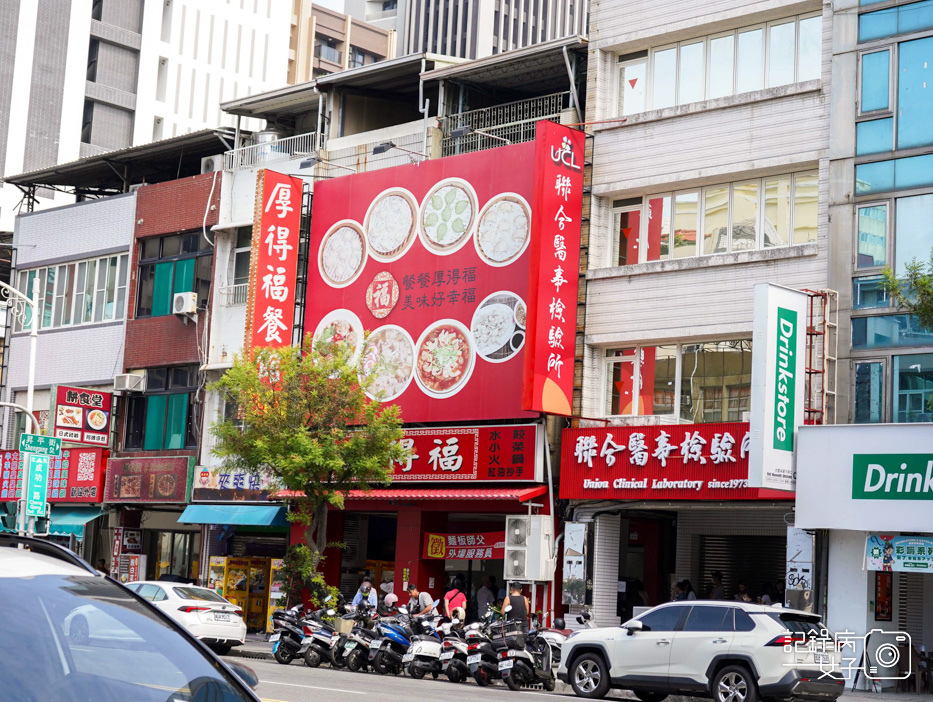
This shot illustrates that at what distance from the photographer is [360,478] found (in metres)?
27.9

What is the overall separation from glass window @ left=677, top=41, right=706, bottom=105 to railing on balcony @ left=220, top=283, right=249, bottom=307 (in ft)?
42.5

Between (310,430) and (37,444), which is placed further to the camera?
(37,444)

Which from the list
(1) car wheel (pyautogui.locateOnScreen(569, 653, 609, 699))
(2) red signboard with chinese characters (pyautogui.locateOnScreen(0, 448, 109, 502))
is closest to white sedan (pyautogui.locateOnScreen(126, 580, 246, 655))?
(1) car wheel (pyautogui.locateOnScreen(569, 653, 609, 699))

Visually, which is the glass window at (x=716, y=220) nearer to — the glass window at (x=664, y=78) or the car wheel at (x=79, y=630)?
the glass window at (x=664, y=78)

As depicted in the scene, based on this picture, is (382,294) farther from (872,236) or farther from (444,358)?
(872,236)

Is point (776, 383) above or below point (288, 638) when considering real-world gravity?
above

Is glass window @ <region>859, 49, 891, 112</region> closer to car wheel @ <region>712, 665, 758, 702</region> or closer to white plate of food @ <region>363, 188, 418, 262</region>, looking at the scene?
white plate of food @ <region>363, 188, 418, 262</region>

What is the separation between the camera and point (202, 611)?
80.8 feet

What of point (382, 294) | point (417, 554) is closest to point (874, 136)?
point (382, 294)

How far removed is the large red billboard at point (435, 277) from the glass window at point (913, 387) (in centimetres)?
677

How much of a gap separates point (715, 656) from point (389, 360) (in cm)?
1451

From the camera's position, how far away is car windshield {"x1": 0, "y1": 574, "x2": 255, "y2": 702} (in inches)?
151

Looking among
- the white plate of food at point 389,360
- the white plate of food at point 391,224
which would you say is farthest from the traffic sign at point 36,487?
the white plate of food at point 391,224

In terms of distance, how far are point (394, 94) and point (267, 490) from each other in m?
11.1
